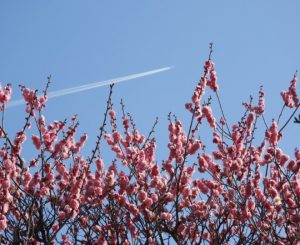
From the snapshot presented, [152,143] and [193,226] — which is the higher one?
[152,143]

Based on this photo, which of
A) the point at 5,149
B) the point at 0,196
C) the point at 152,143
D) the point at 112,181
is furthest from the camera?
the point at 152,143

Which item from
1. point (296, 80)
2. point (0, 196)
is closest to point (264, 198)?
point (296, 80)

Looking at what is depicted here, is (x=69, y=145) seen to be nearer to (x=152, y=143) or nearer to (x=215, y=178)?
(x=152, y=143)

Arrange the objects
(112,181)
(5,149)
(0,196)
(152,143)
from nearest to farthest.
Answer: (0,196) < (5,149) < (112,181) < (152,143)

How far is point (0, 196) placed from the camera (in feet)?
22.4

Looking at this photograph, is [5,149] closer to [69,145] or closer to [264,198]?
[69,145]

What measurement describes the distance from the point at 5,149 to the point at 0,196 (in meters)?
0.94

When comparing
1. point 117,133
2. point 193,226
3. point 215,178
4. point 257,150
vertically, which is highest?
point 117,133

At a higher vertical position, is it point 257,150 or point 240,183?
point 257,150

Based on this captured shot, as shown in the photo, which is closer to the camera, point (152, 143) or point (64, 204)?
point (64, 204)

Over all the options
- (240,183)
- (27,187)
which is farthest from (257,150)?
(27,187)

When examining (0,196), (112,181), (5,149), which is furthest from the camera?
(112,181)

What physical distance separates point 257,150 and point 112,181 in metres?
3.22

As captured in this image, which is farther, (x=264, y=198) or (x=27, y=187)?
(x=264, y=198)
